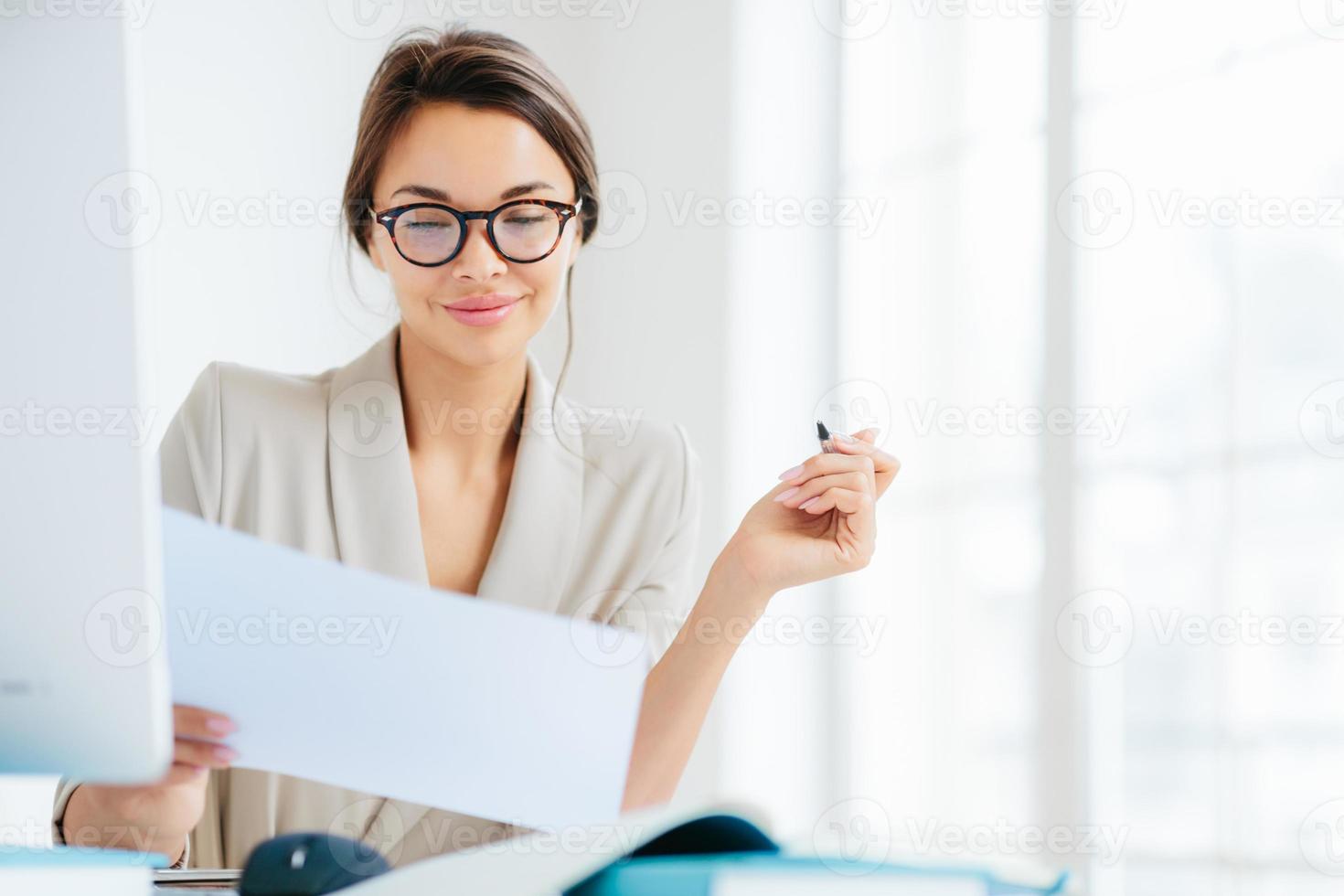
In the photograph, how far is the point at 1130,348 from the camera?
222 cm

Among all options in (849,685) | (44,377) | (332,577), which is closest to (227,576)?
(332,577)

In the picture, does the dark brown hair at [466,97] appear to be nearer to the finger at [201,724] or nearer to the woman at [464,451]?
the woman at [464,451]

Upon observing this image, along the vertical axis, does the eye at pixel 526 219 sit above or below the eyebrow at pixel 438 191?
below

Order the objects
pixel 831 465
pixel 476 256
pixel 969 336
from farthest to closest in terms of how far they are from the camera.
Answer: pixel 969 336 → pixel 476 256 → pixel 831 465

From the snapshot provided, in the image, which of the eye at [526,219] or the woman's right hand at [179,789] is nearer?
the woman's right hand at [179,789]

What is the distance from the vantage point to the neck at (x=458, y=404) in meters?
1.53

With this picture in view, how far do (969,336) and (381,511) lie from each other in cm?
151

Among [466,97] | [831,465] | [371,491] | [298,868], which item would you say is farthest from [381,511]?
[298,868]

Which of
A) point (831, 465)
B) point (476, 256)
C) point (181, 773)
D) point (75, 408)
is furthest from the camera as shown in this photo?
point (476, 256)

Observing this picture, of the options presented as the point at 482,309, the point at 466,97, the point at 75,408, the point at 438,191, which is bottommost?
the point at 75,408

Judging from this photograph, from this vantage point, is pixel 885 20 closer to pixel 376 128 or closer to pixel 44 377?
pixel 376 128

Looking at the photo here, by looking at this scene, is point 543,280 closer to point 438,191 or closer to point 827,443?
point 438,191

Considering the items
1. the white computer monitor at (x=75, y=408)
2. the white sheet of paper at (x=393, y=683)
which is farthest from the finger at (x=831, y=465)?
the white computer monitor at (x=75, y=408)

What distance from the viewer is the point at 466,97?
146cm
